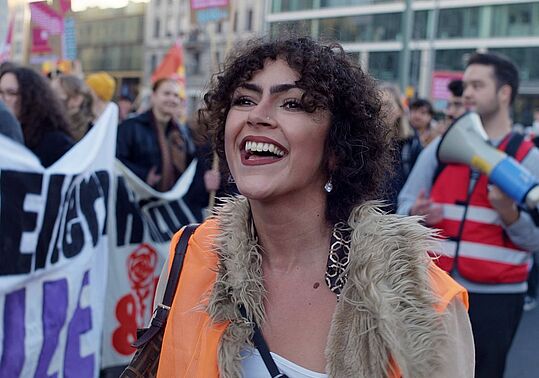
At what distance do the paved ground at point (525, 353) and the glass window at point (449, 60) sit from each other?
4092 centimetres

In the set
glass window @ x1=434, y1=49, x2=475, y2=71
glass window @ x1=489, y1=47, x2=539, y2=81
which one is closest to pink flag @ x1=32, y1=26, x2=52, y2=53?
glass window @ x1=489, y1=47, x2=539, y2=81

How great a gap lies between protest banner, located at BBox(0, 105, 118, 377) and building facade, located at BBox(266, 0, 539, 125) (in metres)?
39.0

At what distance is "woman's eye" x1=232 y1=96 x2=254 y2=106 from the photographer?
1.83 meters

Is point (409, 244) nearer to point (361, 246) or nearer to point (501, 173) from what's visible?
point (361, 246)

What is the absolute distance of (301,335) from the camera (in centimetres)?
175

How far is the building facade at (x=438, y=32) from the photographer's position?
4341 cm

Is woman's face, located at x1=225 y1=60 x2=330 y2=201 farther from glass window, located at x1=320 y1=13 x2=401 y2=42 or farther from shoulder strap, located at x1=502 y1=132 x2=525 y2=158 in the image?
glass window, located at x1=320 y1=13 x2=401 y2=42

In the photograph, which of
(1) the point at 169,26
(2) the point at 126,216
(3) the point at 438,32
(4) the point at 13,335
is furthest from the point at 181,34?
(4) the point at 13,335

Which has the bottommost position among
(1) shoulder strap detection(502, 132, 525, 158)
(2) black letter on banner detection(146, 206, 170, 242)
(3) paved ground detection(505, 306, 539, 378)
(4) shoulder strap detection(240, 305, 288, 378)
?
(3) paved ground detection(505, 306, 539, 378)

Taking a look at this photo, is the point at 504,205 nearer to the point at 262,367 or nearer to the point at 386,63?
the point at 262,367

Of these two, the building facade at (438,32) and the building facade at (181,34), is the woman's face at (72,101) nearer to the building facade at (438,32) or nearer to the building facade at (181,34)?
the building facade at (438,32)

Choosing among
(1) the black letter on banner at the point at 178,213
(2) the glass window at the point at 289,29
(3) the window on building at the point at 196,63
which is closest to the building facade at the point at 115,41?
(3) the window on building at the point at 196,63

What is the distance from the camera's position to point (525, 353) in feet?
19.4

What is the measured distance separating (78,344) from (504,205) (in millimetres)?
2087
